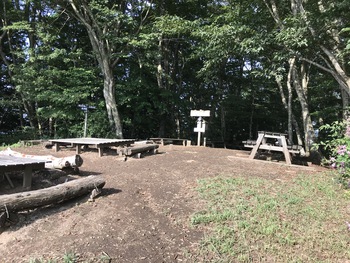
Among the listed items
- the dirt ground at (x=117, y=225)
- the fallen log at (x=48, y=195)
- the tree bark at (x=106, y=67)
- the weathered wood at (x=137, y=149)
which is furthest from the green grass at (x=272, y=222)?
the tree bark at (x=106, y=67)

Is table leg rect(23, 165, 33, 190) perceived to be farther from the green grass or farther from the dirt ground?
the green grass

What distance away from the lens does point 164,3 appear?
14906 mm

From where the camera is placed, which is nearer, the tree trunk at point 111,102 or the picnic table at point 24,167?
the picnic table at point 24,167

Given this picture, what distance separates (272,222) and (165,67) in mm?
14472

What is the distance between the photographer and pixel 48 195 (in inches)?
133

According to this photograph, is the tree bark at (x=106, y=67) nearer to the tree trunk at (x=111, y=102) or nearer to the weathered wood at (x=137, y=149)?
the tree trunk at (x=111, y=102)

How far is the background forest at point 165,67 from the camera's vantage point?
25.5 ft

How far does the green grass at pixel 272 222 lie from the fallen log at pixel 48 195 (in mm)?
1778

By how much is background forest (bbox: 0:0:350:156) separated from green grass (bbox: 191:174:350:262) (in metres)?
4.27

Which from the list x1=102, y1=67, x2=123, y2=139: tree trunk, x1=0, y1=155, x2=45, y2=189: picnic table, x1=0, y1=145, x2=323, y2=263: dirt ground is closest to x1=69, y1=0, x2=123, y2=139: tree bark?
x1=102, y1=67, x2=123, y2=139: tree trunk

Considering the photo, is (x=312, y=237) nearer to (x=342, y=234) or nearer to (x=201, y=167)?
(x=342, y=234)

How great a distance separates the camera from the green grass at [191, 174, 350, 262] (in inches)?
112

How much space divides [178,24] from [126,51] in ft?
10.5

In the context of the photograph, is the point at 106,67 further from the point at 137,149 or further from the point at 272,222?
the point at 272,222
